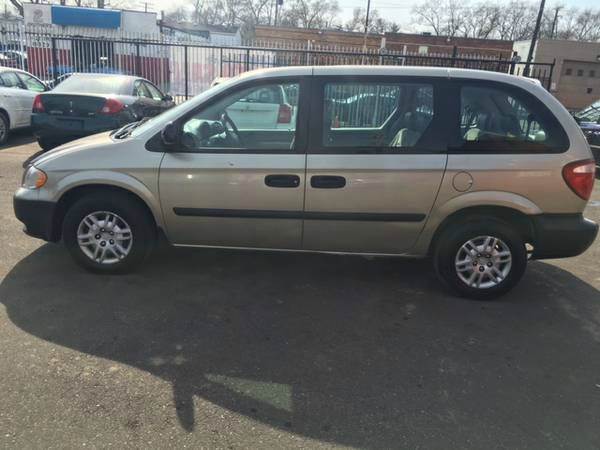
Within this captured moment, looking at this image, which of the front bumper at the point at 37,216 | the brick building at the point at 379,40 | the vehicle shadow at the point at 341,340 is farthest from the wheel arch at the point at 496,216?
the brick building at the point at 379,40

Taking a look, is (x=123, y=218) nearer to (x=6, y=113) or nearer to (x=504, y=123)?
(x=504, y=123)

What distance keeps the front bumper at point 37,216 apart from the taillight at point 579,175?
13.1 feet

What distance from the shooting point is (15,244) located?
4949 mm

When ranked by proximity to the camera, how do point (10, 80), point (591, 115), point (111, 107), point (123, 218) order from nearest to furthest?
point (123, 218) < point (111, 107) < point (10, 80) < point (591, 115)

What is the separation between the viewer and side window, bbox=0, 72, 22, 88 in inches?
408

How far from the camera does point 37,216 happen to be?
4.21 metres

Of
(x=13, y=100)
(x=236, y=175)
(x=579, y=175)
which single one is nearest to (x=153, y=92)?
(x=13, y=100)

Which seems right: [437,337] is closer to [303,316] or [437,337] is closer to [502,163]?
[303,316]

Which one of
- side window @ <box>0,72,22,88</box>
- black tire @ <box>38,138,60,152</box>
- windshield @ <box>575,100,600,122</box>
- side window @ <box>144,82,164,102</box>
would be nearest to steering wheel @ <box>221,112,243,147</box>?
black tire @ <box>38,138,60,152</box>

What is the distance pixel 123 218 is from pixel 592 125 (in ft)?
33.5

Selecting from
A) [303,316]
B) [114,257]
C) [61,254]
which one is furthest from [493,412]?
[61,254]

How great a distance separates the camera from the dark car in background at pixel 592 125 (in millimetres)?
10069

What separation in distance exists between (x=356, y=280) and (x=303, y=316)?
0.86 m

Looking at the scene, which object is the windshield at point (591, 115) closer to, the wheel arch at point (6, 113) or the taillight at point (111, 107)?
the taillight at point (111, 107)
